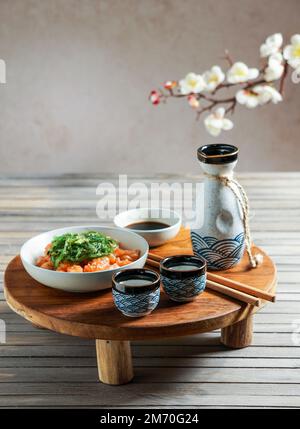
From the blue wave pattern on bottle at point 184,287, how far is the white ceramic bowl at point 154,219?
35cm

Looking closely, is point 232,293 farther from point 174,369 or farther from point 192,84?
point 192,84

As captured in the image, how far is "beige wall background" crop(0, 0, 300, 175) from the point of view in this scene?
14.3ft

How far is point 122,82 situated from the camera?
14.9 feet

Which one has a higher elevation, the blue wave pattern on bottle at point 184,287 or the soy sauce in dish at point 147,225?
the soy sauce in dish at point 147,225

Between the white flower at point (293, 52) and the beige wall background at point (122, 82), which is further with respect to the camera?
the beige wall background at point (122, 82)

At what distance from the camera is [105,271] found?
5.92ft

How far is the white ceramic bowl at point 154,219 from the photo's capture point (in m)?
2.13

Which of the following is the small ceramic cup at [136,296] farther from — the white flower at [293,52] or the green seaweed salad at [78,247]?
the white flower at [293,52]

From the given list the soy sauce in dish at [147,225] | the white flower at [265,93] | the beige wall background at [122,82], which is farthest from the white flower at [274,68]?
the beige wall background at [122,82]

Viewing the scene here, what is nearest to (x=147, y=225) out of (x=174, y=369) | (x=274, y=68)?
(x=174, y=369)

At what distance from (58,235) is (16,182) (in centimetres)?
149

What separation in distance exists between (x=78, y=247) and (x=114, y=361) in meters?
0.31
